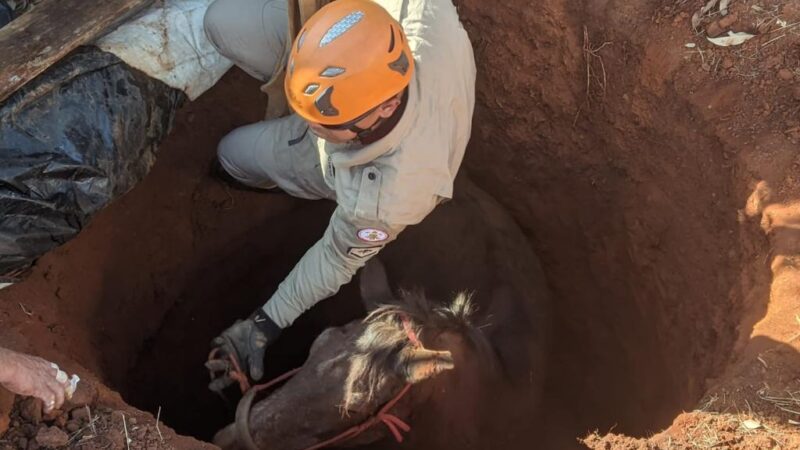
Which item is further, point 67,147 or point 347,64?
point 67,147

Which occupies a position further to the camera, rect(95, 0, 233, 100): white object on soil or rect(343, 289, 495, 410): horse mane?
rect(95, 0, 233, 100): white object on soil

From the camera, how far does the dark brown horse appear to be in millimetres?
3145

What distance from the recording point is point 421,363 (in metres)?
3.07

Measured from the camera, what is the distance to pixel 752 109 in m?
3.47

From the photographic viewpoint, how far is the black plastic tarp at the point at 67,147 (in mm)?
2975

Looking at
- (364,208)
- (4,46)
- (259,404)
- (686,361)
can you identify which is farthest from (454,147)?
(4,46)

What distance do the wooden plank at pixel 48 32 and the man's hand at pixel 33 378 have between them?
3.55 feet

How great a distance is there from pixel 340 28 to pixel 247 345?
168 cm

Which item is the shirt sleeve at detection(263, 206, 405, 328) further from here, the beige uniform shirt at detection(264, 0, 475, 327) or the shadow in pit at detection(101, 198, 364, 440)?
the shadow in pit at detection(101, 198, 364, 440)

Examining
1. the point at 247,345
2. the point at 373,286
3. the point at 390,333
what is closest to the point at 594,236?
the point at 373,286

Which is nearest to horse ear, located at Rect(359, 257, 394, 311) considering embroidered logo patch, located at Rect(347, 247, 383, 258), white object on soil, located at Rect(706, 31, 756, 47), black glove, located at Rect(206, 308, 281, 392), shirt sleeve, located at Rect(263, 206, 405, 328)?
shirt sleeve, located at Rect(263, 206, 405, 328)

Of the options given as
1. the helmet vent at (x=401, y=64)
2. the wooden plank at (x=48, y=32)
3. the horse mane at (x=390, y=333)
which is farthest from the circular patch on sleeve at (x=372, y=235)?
the wooden plank at (x=48, y=32)

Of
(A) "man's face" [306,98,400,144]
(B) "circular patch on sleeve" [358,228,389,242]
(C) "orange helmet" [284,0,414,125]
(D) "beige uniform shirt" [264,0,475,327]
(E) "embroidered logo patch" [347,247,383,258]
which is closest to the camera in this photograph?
(C) "orange helmet" [284,0,414,125]

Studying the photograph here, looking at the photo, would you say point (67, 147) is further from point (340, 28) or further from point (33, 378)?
point (340, 28)
